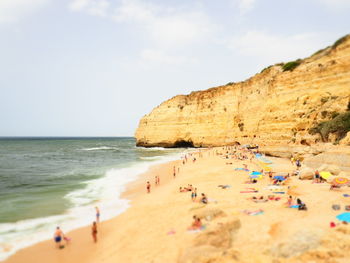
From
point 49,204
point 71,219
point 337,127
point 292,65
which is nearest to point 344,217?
point 71,219

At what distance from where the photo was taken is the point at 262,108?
42969 mm

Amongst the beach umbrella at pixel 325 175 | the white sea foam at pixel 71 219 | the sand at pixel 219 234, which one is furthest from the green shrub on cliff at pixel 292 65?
the white sea foam at pixel 71 219

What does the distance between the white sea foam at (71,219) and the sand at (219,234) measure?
0.74 meters

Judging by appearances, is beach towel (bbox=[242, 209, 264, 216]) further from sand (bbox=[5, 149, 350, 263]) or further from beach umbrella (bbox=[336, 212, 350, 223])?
beach umbrella (bbox=[336, 212, 350, 223])

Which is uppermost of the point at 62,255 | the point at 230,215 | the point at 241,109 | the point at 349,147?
the point at 241,109

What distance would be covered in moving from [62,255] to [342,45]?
37.8 metres

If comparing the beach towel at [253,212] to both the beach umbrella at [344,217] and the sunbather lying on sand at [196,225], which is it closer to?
the sunbather lying on sand at [196,225]

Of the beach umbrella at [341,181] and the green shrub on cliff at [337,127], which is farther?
the green shrub on cliff at [337,127]

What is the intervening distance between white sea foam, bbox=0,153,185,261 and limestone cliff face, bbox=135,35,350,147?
883 inches

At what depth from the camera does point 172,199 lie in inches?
625

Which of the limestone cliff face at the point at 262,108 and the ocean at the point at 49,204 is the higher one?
the limestone cliff face at the point at 262,108

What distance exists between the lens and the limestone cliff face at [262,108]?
3073 centimetres

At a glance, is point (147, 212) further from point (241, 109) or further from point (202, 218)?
point (241, 109)

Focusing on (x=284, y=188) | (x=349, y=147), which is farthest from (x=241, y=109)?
(x=284, y=188)
